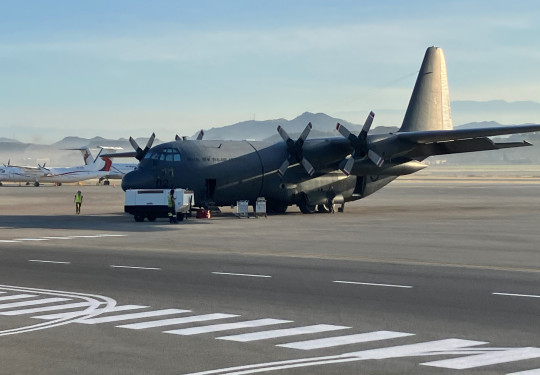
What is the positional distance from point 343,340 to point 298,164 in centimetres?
3832

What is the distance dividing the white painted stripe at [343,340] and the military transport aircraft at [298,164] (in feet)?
114

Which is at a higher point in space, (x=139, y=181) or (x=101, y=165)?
(x=101, y=165)

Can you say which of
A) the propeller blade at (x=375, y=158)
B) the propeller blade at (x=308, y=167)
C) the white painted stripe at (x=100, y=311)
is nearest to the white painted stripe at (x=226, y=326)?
the white painted stripe at (x=100, y=311)

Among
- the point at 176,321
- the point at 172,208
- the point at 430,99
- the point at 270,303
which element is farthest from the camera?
the point at 430,99

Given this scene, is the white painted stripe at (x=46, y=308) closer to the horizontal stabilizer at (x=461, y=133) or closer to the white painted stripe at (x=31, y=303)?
the white painted stripe at (x=31, y=303)

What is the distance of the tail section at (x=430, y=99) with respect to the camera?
191 feet

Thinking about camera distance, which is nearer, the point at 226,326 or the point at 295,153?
the point at 226,326

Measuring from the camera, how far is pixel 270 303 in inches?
679

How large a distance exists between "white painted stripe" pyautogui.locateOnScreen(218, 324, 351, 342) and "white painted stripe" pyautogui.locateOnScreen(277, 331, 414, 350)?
2.11 ft

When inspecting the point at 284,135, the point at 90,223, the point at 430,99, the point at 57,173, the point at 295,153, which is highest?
the point at 430,99

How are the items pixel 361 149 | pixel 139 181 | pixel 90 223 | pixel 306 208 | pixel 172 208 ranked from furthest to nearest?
pixel 306 208 → pixel 361 149 → pixel 139 181 → pixel 90 223 → pixel 172 208

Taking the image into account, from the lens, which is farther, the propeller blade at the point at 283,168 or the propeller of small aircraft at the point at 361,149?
Answer: the propeller blade at the point at 283,168

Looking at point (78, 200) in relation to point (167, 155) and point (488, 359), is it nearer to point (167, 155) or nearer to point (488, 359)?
point (167, 155)

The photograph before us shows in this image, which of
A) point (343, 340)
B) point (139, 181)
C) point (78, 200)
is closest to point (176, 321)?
point (343, 340)
